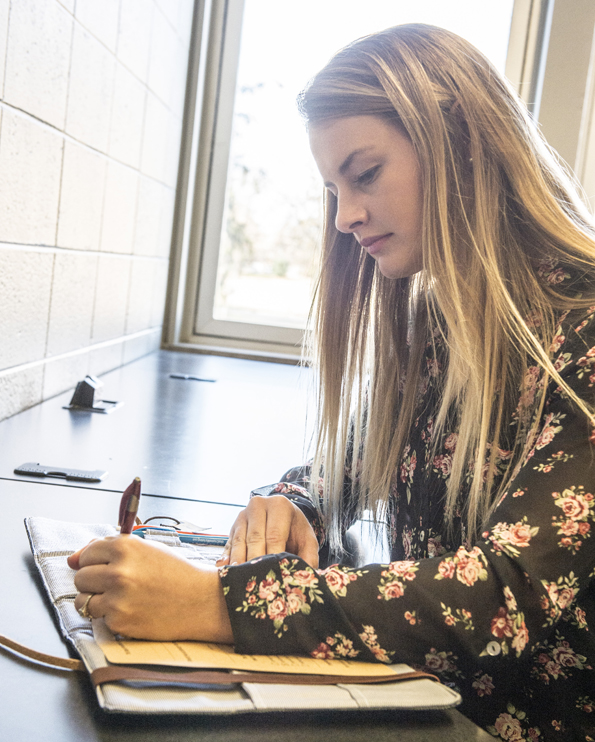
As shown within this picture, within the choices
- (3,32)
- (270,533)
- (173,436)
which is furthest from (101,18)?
(270,533)

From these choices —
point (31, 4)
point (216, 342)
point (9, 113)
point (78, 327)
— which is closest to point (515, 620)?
point (9, 113)

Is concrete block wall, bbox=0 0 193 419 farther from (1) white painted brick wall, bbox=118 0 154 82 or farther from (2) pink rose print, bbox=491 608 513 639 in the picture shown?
(2) pink rose print, bbox=491 608 513 639

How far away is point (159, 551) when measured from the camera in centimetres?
63

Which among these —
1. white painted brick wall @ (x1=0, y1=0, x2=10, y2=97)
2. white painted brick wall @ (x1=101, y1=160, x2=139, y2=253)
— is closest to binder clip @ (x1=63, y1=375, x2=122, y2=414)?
white painted brick wall @ (x1=101, y1=160, x2=139, y2=253)

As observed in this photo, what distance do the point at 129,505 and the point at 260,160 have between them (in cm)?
274

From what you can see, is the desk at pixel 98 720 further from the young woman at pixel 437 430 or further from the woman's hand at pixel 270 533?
the woman's hand at pixel 270 533

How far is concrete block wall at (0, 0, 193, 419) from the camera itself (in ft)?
4.54

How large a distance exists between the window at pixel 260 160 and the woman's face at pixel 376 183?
207cm

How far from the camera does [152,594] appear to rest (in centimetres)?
60

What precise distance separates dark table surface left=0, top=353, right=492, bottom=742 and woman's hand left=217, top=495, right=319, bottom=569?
0.11 m

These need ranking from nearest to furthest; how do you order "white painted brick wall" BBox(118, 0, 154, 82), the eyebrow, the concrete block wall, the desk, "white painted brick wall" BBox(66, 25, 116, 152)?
1. the desk
2. the eyebrow
3. the concrete block wall
4. "white painted brick wall" BBox(66, 25, 116, 152)
5. "white painted brick wall" BBox(118, 0, 154, 82)

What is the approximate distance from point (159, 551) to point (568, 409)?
0.39 metres

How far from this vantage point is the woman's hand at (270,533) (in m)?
0.85

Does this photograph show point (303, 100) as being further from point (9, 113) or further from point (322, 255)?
point (9, 113)
